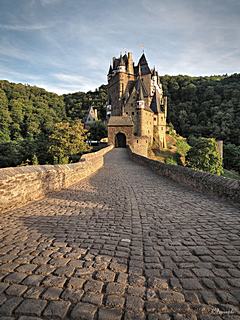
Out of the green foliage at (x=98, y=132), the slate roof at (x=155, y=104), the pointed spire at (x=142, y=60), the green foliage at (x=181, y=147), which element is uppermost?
the pointed spire at (x=142, y=60)

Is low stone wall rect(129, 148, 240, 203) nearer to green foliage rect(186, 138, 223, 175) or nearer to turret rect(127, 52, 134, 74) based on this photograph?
green foliage rect(186, 138, 223, 175)

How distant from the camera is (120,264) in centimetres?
314

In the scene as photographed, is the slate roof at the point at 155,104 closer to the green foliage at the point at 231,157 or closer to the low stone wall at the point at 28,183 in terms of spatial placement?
the green foliage at the point at 231,157

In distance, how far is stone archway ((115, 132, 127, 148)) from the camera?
45.4 meters

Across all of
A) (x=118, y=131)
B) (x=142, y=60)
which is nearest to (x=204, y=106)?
(x=142, y=60)

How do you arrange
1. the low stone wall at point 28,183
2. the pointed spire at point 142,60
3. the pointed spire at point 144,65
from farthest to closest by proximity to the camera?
the pointed spire at point 142,60 < the pointed spire at point 144,65 < the low stone wall at point 28,183

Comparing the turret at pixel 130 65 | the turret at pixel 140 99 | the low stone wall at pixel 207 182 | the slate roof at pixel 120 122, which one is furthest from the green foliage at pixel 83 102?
the low stone wall at pixel 207 182

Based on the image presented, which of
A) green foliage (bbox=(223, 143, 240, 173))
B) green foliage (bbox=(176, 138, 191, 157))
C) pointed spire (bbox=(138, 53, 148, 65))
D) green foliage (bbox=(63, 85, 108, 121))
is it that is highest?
pointed spire (bbox=(138, 53, 148, 65))

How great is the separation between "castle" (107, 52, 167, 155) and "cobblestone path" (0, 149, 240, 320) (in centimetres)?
4002

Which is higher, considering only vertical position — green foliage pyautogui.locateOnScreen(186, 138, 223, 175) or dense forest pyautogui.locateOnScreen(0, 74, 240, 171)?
dense forest pyautogui.locateOnScreen(0, 74, 240, 171)

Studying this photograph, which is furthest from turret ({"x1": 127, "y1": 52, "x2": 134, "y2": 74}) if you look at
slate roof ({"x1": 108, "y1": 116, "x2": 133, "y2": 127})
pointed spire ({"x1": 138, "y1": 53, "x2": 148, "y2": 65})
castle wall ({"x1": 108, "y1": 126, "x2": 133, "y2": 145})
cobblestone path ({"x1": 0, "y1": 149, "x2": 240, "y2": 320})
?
cobblestone path ({"x1": 0, "y1": 149, "x2": 240, "y2": 320})

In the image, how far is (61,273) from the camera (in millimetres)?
2865

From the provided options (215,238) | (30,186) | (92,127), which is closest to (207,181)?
(215,238)

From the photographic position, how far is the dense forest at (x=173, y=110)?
67.4 meters
